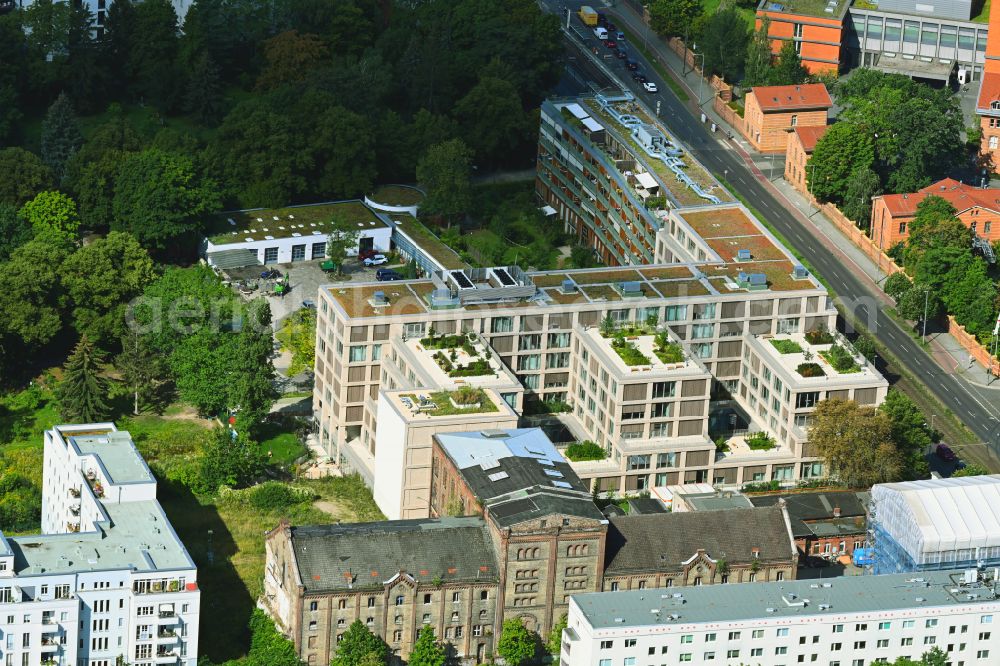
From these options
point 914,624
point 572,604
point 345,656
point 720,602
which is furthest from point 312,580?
point 914,624

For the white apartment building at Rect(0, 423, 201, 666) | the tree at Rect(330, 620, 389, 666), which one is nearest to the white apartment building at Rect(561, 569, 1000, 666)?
the tree at Rect(330, 620, 389, 666)

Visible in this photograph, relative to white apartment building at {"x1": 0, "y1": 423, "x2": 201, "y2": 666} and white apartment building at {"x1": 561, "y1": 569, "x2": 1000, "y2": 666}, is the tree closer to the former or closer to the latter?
white apartment building at {"x1": 0, "y1": 423, "x2": 201, "y2": 666}

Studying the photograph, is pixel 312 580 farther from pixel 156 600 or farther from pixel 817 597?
pixel 817 597

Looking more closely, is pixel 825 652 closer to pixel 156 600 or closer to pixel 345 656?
pixel 345 656

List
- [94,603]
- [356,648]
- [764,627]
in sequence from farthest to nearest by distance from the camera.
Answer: [356,648], [764,627], [94,603]

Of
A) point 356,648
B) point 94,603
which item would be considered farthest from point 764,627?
point 94,603

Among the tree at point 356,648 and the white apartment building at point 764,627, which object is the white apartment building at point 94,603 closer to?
the tree at point 356,648

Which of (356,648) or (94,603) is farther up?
(94,603)

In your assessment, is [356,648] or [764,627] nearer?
[764,627]

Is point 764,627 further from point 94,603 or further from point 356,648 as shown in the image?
point 94,603
